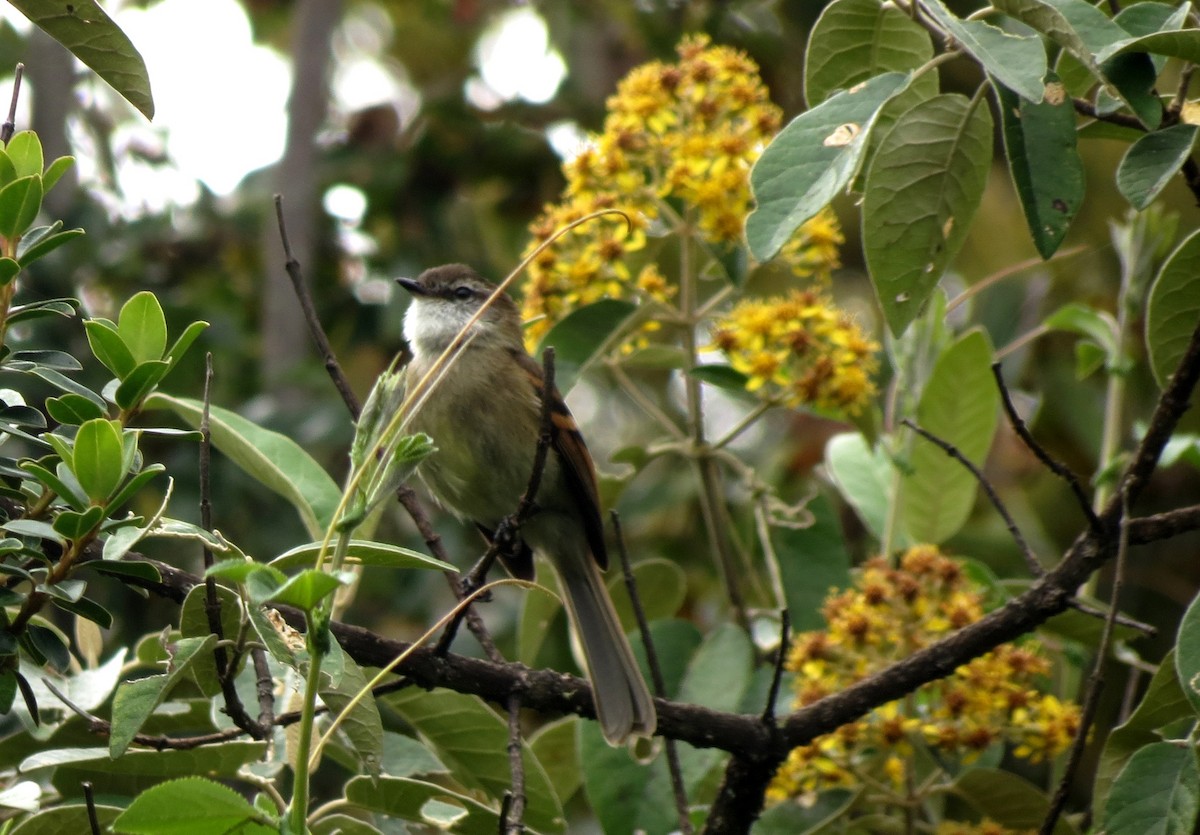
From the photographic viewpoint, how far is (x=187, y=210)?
6.55 m

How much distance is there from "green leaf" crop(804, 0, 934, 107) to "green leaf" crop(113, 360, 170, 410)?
1346 mm

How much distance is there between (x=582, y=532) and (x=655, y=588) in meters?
0.69

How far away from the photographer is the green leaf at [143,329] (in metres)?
1.96

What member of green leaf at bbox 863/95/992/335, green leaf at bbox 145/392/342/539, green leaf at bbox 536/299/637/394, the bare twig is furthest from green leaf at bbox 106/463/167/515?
green leaf at bbox 536/299/637/394

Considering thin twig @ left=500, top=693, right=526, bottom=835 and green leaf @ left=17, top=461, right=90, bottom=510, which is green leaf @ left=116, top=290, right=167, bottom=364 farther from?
thin twig @ left=500, top=693, right=526, bottom=835

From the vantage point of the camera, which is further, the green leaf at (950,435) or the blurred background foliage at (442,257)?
the blurred background foliage at (442,257)

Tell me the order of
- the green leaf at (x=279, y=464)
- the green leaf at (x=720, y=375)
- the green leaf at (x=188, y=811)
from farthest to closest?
the green leaf at (x=720, y=375), the green leaf at (x=279, y=464), the green leaf at (x=188, y=811)

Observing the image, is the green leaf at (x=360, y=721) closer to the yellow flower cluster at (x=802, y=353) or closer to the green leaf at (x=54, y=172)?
the green leaf at (x=54, y=172)

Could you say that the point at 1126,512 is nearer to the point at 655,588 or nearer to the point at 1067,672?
the point at 1067,672

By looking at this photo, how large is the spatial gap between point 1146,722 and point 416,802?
1.40 meters

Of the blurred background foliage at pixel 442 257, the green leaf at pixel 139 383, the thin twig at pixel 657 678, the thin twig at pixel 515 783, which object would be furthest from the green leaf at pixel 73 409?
the blurred background foliage at pixel 442 257

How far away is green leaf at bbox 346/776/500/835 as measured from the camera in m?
2.36

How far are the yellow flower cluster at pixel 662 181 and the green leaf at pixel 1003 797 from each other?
136 cm

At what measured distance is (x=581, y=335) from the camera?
10.3 feet
